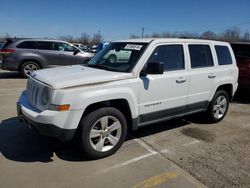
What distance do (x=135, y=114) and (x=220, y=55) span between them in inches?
108

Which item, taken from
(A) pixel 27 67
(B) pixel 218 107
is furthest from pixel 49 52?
(B) pixel 218 107

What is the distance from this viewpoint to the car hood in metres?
3.69

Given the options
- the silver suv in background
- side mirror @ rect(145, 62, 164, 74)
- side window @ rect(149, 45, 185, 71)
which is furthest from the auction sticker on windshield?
the silver suv in background

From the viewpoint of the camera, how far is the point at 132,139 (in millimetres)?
4910

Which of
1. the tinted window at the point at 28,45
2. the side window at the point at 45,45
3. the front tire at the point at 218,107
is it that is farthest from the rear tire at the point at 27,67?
the front tire at the point at 218,107

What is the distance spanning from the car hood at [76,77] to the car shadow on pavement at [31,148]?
1.17 m

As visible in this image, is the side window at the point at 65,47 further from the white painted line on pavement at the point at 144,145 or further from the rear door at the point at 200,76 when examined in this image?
the white painted line on pavement at the point at 144,145

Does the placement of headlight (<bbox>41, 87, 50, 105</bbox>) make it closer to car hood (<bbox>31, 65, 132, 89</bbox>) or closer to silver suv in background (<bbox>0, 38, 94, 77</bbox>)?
car hood (<bbox>31, 65, 132, 89</bbox>)

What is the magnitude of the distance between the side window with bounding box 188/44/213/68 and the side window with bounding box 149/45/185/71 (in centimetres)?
31

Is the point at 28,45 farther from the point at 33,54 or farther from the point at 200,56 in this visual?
the point at 200,56

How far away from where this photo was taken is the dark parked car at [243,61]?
8109 millimetres

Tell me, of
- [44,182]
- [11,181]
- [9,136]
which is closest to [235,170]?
[44,182]

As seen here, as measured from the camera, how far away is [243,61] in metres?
8.33

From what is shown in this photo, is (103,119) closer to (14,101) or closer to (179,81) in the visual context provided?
(179,81)
